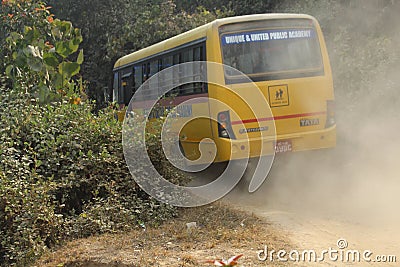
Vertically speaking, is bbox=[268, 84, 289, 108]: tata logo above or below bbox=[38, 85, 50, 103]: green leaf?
below

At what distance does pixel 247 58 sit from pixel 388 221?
137 inches

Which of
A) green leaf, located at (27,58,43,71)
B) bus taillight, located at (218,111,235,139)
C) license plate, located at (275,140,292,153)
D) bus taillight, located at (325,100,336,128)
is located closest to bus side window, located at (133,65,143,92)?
green leaf, located at (27,58,43,71)

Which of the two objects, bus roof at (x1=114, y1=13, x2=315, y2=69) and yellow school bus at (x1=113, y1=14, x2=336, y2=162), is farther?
bus roof at (x1=114, y1=13, x2=315, y2=69)

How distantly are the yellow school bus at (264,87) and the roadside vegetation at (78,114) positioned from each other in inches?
53.8

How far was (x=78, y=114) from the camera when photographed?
8188mm

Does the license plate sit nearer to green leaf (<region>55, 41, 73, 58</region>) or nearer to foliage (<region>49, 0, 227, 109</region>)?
green leaf (<region>55, 41, 73, 58</region>)

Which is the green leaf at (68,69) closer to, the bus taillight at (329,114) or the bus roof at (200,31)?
the bus roof at (200,31)

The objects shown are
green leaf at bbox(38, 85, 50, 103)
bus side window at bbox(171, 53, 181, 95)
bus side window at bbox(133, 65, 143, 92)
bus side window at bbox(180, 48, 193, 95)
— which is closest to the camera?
bus side window at bbox(180, 48, 193, 95)

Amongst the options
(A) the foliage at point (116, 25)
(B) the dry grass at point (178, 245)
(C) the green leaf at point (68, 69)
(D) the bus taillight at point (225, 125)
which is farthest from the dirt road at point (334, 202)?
(A) the foliage at point (116, 25)

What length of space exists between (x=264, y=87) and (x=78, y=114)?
2.89m

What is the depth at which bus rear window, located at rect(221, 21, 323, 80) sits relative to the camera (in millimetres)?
8969

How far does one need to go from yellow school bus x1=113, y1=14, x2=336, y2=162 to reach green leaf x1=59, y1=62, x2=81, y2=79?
262 centimetres

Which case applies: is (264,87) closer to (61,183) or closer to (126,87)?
(61,183)

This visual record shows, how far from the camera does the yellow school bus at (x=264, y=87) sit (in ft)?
28.8
